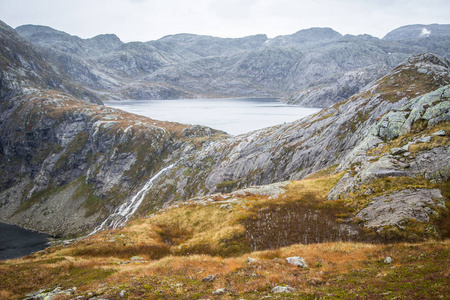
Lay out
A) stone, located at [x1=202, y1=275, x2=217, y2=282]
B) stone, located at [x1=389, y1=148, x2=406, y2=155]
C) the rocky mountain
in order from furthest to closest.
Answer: the rocky mountain, stone, located at [x1=389, y1=148, x2=406, y2=155], stone, located at [x1=202, y1=275, x2=217, y2=282]

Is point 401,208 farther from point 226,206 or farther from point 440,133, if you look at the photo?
point 226,206

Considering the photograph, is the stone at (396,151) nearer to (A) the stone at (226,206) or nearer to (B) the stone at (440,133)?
(B) the stone at (440,133)

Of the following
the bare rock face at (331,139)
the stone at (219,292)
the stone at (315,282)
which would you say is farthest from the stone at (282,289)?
the bare rock face at (331,139)

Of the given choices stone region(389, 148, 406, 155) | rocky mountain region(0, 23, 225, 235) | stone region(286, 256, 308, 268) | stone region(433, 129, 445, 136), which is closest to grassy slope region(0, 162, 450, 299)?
stone region(286, 256, 308, 268)

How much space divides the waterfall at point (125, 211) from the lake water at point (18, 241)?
71.0 feet

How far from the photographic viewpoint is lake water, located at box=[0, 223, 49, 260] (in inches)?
3349

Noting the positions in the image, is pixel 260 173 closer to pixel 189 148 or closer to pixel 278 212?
pixel 278 212

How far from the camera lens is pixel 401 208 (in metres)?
23.7

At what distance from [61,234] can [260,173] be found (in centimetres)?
9523

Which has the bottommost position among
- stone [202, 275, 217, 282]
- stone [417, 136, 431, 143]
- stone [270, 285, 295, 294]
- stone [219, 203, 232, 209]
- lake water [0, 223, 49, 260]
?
lake water [0, 223, 49, 260]

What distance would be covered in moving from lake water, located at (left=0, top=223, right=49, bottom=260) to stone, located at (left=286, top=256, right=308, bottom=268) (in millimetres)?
106379

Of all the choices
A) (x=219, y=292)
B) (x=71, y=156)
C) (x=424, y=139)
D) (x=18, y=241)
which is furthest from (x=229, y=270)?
(x=71, y=156)

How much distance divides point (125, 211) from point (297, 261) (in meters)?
94.7

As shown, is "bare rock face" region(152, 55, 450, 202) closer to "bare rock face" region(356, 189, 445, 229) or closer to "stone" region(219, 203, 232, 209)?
"bare rock face" region(356, 189, 445, 229)
